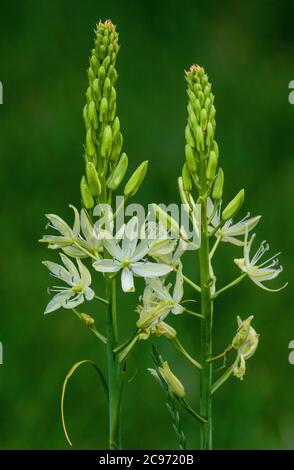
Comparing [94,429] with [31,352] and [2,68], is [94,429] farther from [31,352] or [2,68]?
[2,68]

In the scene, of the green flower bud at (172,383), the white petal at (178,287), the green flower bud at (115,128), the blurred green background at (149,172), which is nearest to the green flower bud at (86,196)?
the green flower bud at (115,128)

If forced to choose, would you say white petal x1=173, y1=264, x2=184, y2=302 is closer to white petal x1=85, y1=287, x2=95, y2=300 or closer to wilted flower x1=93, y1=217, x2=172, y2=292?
wilted flower x1=93, y1=217, x2=172, y2=292

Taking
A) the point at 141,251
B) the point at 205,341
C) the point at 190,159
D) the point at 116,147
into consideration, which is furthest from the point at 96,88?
the point at 205,341

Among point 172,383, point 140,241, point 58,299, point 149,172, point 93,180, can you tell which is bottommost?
point 172,383

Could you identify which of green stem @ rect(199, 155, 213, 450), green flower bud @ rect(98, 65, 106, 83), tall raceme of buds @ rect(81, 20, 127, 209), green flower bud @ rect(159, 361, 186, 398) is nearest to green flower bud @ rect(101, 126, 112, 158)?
tall raceme of buds @ rect(81, 20, 127, 209)

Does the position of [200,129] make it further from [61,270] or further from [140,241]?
[61,270]

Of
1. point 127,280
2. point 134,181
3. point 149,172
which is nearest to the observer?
point 127,280
